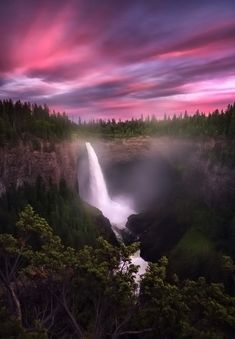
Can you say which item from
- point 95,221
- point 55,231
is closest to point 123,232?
point 95,221

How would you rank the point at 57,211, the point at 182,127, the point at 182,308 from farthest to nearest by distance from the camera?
the point at 182,127 → the point at 57,211 → the point at 182,308

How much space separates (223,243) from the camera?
78562 mm

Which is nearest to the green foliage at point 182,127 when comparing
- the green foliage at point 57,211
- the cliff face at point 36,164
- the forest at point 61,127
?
the forest at point 61,127

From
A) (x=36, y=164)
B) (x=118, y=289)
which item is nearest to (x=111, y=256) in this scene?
(x=118, y=289)

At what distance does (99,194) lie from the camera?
11906cm

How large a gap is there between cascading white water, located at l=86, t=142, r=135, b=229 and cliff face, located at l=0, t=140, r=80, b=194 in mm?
9549

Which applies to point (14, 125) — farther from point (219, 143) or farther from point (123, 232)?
point (219, 143)

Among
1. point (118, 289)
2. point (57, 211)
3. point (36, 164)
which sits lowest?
point (57, 211)

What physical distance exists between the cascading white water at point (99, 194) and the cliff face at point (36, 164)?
31.3 feet

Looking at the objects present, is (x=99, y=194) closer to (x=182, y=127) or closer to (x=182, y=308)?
(x=182, y=127)

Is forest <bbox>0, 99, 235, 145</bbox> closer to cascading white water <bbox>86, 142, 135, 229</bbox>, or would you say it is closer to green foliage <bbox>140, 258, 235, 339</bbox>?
cascading white water <bbox>86, 142, 135, 229</bbox>

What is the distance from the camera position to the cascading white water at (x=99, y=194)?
115 metres

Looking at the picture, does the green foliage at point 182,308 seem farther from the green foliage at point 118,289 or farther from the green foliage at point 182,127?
the green foliage at point 182,127

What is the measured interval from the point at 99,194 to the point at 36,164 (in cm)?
3026
